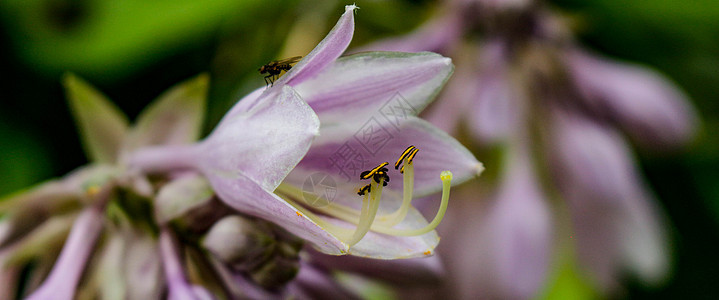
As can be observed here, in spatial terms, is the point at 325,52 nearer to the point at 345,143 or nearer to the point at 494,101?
the point at 345,143

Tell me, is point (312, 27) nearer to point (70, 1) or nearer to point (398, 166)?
point (70, 1)

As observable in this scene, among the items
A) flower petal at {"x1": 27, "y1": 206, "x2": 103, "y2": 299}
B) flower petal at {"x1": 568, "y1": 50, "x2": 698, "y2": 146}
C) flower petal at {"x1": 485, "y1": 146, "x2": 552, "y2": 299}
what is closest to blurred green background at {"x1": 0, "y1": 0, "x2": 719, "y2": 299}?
flower petal at {"x1": 568, "y1": 50, "x2": 698, "y2": 146}

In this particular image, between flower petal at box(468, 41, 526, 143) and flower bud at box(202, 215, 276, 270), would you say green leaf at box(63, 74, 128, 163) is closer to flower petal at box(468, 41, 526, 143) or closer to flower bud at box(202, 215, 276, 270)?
flower bud at box(202, 215, 276, 270)

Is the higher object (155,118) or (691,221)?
(155,118)

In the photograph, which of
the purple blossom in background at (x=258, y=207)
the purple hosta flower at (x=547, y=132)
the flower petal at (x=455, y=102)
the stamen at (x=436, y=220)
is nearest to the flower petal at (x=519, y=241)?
the purple hosta flower at (x=547, y=132)

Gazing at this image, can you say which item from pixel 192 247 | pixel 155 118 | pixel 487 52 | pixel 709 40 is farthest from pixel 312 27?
pixel 709 40

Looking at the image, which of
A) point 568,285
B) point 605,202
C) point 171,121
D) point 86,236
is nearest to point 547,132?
point 605,202
